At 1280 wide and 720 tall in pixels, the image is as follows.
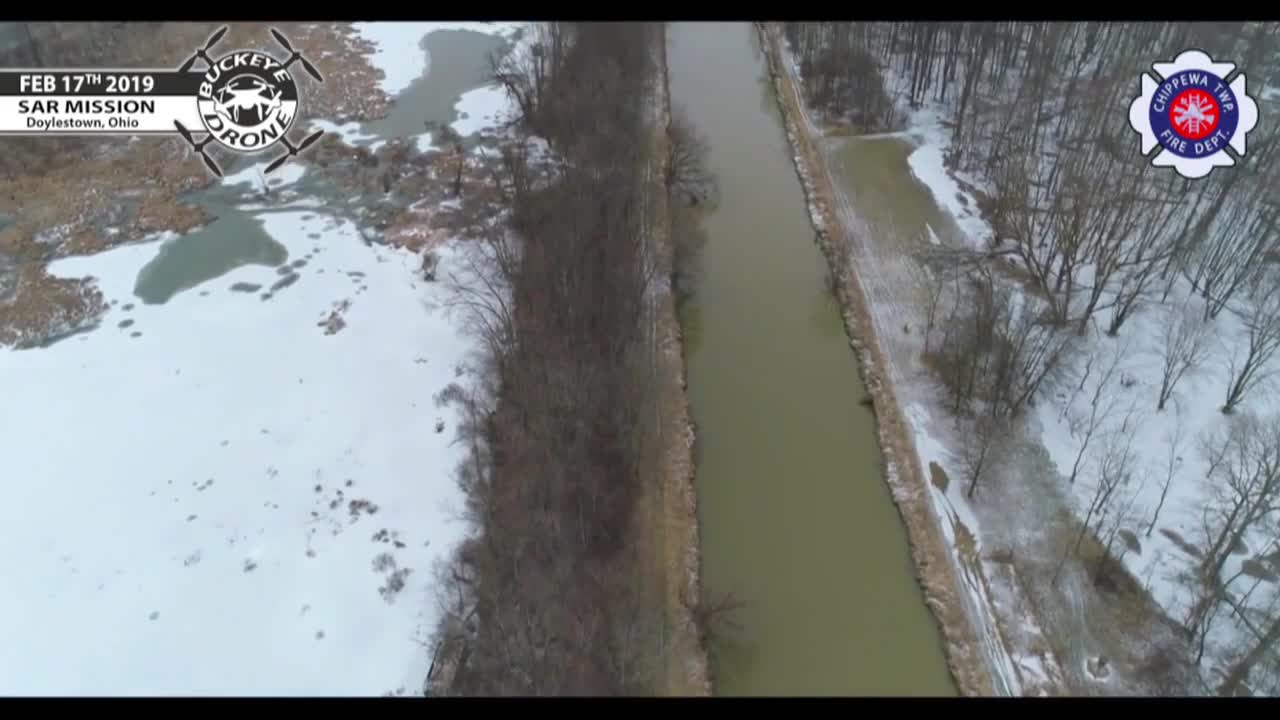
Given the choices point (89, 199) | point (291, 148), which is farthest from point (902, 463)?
point (89, 199)

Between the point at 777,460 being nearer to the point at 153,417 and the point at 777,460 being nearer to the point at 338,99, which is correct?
the point at 153,417

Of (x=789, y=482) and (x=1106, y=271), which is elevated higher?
(x=1106, y=271)

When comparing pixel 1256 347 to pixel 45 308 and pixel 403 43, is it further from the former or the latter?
pixel 403 43

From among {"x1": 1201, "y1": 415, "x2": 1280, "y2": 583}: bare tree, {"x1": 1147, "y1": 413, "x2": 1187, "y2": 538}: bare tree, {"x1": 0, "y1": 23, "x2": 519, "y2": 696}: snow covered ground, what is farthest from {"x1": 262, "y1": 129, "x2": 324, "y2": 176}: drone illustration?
{"x1": 1201, "y1": 415, "x2": 1280, "y2": 583}: bare tree

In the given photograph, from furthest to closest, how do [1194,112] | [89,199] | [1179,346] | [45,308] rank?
1. [89,199]
2. [45,308]
3. [1179,346]
4. [1194,112]

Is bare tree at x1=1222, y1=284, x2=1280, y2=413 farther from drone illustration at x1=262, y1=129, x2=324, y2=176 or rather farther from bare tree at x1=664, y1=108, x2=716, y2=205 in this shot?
drone illustration at x1=262, y1=129, x2=324, y2=176

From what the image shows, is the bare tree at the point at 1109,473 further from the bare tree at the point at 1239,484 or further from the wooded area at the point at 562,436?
the wooded area at the point at 562,436
